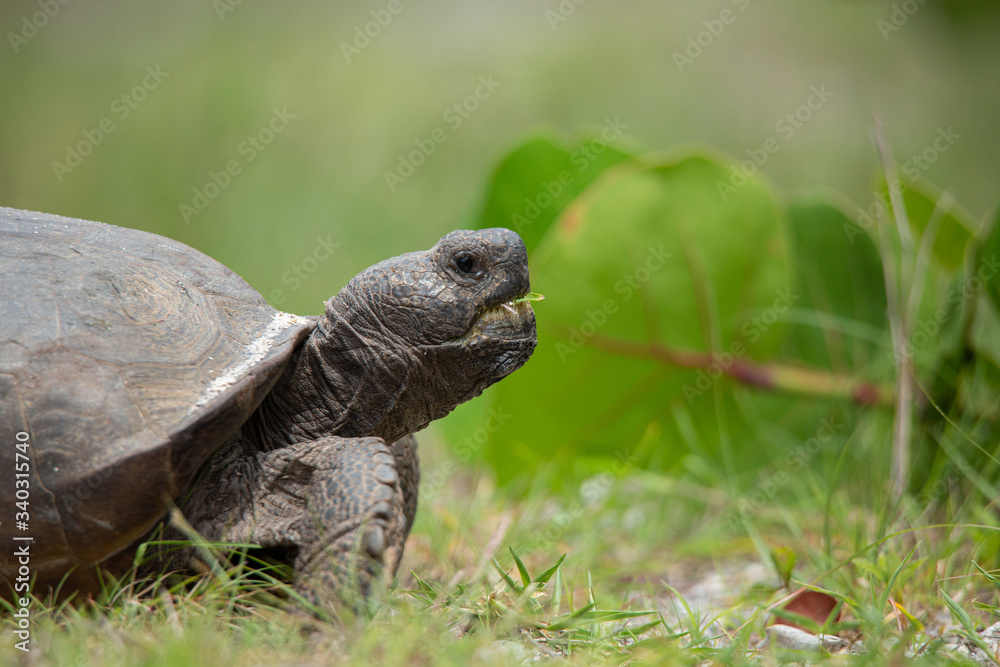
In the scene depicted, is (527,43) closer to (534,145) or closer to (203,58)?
(203,58)

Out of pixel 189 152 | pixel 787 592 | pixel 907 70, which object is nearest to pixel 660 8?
pixel 907 70

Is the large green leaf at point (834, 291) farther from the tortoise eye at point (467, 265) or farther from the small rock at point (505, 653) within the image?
the small rock at point (505, 653)
